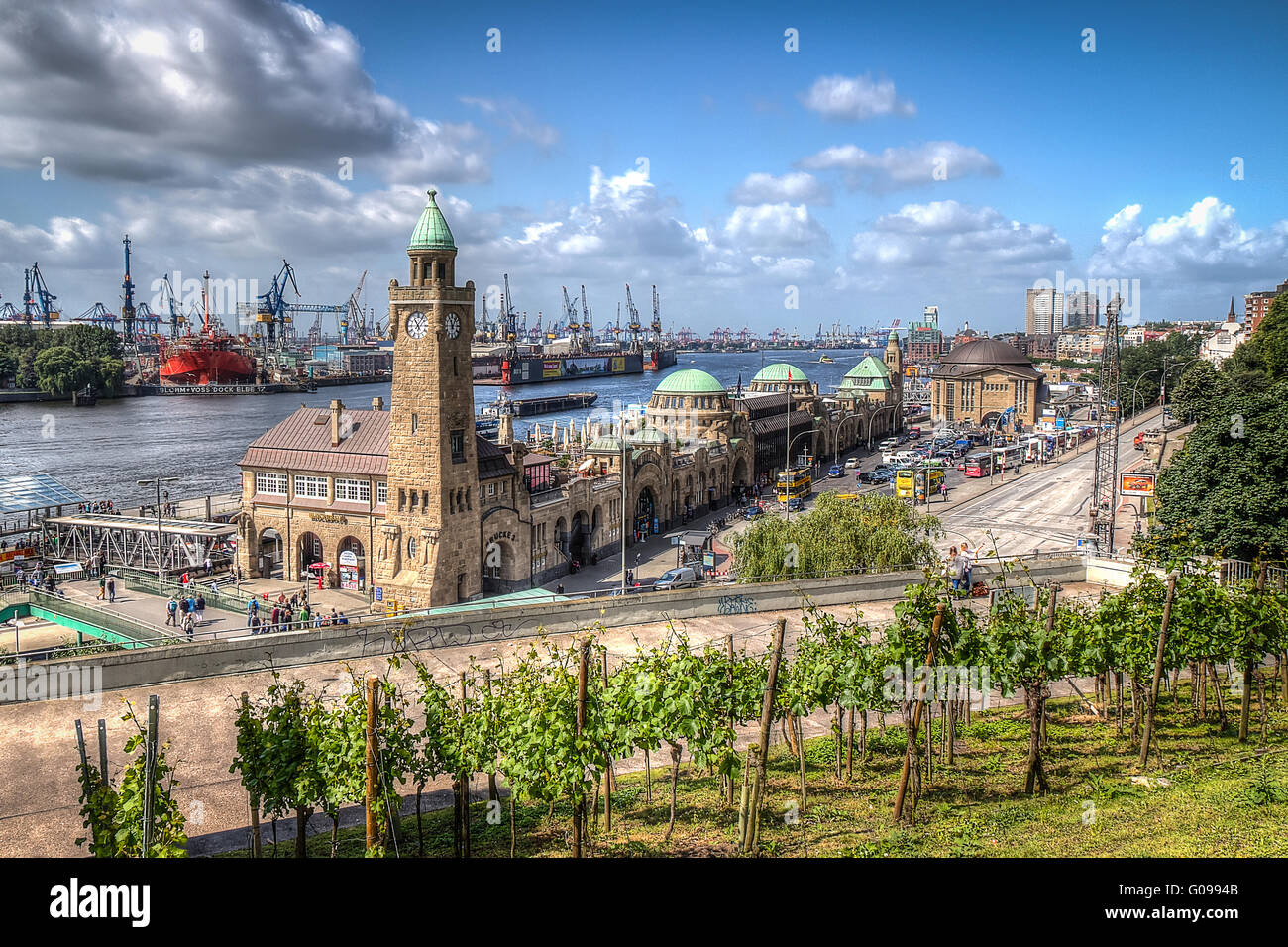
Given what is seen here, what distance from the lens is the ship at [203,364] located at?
616 feet

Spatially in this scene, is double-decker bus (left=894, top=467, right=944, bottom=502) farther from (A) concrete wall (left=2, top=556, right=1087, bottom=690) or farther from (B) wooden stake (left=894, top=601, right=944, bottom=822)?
(B) wooden stake (left=894, top=601, right=944, bottom=822)

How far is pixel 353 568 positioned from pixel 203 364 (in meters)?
168

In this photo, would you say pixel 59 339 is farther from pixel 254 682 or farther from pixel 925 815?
pixel 925 815

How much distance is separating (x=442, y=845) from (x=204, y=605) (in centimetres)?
2715

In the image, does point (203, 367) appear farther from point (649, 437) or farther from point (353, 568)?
point (353, 568)

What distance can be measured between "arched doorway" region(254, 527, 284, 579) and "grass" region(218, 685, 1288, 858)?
3211 centimetres

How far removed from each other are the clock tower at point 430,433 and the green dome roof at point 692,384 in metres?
43.6

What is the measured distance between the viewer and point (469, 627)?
90.3 feet

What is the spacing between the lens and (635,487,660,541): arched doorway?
59.6 metres

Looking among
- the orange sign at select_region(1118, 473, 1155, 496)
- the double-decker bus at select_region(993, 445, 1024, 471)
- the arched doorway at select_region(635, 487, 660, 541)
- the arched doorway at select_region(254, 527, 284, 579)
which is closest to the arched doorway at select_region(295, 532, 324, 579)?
the arched doorway at select_region(254, 527, 284, 579)

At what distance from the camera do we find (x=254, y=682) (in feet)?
79.8
